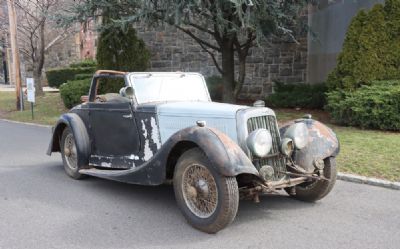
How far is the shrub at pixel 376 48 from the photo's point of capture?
35.3 feet

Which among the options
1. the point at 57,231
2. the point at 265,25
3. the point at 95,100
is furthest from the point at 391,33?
the point at 57,231

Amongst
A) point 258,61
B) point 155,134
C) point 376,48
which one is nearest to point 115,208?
point 155,134

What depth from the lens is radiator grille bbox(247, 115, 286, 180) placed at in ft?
16.6

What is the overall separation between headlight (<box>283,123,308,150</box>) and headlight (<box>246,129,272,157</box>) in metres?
0.46

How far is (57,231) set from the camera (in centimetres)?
475

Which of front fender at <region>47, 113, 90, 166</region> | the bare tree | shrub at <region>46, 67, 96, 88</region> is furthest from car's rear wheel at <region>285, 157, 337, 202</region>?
shrub at <region>46, 67, 96, 88</region>

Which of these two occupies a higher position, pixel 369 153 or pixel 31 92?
pixel 31 92

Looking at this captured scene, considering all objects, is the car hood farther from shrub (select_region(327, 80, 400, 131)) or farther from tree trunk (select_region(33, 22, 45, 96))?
tree trunk (select_region(33, 22, 45, 96))

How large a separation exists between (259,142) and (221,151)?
0.51m

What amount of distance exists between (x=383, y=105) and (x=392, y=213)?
5.07m

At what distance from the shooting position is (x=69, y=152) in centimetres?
724

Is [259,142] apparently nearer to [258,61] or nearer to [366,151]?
[366,151]

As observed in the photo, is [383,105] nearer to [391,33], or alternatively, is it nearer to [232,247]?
[391,33]

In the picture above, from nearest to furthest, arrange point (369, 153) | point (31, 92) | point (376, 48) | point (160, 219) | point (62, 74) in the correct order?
point (160, 219) → point (369, 153) → point (376, 48) → point (31, 92) → point (62, 74)
